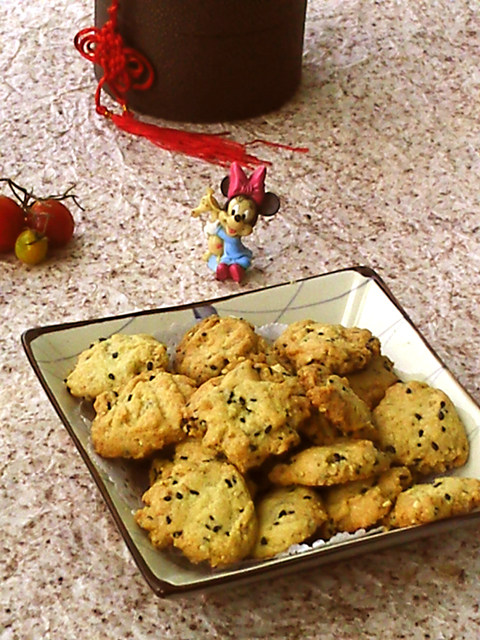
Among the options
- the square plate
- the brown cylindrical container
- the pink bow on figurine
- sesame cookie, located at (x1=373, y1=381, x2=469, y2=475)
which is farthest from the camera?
the brown cylindrical container

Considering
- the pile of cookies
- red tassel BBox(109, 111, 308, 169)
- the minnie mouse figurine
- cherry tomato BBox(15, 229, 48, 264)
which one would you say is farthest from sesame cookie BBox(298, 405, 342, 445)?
red tassel BBox(109, 111, 308, 169)

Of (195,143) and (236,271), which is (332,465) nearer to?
(236,271)

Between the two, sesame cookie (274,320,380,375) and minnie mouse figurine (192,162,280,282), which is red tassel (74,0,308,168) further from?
sesame cookie (274,320,380,375)

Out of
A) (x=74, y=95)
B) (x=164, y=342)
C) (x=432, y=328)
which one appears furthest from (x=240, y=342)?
(x=74, y=95)

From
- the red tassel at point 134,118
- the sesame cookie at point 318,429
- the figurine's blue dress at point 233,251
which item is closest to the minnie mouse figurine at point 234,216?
the figurine's blue dress at point 233,251

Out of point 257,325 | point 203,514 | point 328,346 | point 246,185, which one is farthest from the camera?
point 246,185

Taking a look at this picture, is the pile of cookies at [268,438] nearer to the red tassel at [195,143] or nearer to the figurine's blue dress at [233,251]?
the figurine's blue dress at [233,251]

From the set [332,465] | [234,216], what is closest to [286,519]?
[332,465]
